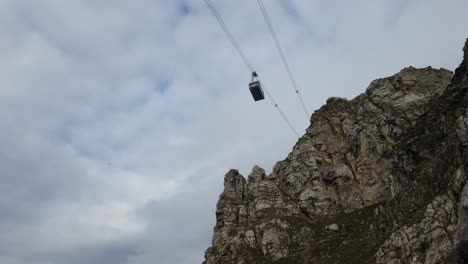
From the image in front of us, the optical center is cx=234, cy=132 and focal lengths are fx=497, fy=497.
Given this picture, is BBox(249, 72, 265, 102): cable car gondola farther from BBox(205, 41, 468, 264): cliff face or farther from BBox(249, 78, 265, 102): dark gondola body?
BBox(205, 41, 468, 264): cliff face

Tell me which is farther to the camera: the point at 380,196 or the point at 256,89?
the point at 380,196

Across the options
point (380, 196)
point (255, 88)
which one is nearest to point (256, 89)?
point (255, 88)

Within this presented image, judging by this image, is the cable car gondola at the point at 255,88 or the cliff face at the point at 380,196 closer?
the cable car gondola at the point at 255,88

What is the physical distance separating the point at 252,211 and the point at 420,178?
2892 inches

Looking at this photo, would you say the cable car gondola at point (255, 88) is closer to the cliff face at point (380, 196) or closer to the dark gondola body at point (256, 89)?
the dark gondola body at point (256, 89)

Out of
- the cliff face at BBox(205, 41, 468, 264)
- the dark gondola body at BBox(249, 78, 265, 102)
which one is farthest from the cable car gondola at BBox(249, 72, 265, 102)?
the cliff face at BBox(205, 41, 468, 264)

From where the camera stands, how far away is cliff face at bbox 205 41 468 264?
380 feet

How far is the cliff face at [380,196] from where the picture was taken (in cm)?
11581

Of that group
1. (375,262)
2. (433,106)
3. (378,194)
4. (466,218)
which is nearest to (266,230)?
(378,194)

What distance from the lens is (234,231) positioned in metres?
186

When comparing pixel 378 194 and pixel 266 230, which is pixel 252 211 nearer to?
pixel 266 230

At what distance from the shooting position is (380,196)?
593ft

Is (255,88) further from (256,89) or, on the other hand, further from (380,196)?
(380,196)

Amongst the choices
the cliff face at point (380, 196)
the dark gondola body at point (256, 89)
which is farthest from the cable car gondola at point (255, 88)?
the cliff face at point (380, 196)
